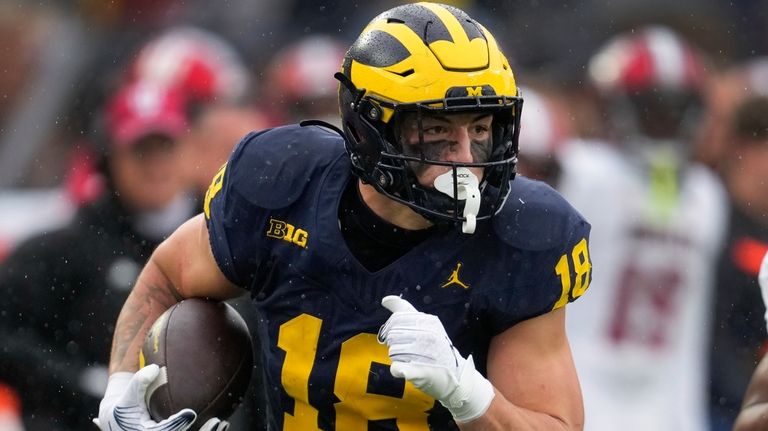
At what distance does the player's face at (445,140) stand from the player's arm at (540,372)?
35cm

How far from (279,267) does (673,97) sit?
9.10 ft

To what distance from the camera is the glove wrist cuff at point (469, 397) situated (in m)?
3.17

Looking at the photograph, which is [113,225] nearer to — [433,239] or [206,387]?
[206,387]

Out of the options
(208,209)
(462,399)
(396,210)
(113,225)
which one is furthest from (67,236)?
(462,399)

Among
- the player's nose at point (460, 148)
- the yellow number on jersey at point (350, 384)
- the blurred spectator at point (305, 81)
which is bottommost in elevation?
the blurred spectator at point (305, 81)

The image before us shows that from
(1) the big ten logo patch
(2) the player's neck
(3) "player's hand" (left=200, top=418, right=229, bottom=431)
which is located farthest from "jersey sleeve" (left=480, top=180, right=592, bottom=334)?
(3) "player's hand" (left=200, top=418, right=229, bottom=431)

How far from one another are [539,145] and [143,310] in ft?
7.36

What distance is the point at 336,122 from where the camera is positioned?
6.05m

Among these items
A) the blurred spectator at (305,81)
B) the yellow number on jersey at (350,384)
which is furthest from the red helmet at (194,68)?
the yellow number on jersey at (350,384)

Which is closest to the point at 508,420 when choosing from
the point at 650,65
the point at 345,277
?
the point at 345,277

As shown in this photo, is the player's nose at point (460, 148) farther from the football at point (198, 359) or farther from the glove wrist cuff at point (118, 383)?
the glove wrist cuff at point (118, 383)

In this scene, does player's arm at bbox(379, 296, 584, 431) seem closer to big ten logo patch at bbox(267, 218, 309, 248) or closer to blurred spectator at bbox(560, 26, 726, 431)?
big ten logo patch at bbox(267, 218, 309, 248)

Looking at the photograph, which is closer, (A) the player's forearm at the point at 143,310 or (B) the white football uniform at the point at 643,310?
(A) the player's forearm at the point at 143,310

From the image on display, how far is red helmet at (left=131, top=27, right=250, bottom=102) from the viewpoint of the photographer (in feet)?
20.6
